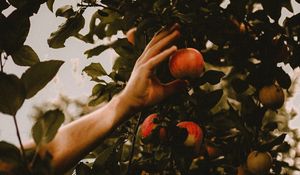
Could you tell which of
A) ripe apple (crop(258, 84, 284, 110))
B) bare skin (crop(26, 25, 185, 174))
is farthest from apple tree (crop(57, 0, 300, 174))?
bare skin (crop(26, 25, 185, 174))

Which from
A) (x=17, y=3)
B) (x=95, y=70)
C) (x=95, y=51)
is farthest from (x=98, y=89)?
(x=17, y=3)

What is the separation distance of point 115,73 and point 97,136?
77 cm

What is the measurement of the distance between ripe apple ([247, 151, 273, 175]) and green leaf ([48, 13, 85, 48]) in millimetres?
973

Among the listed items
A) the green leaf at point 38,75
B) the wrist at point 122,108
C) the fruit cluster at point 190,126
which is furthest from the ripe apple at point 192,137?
the green leaf at point 38,75

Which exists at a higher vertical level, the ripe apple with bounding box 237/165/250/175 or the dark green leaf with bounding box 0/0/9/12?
the dark green leaf with bounding box 0/0/9/12

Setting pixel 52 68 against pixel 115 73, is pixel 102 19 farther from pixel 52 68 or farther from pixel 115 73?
pixel 52 68

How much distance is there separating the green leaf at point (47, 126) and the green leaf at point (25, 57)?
311mm

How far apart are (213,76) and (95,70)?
0.63 metres

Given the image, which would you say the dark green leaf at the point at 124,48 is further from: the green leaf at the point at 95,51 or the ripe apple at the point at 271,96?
the ripe apple at the point at 271,96

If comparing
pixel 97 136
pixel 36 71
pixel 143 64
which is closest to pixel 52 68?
pixel 36 71

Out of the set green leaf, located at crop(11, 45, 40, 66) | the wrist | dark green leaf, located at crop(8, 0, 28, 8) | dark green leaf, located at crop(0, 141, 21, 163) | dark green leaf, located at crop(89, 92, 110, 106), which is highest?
dark green leaf, located at crop(8, 0, 28, 8)

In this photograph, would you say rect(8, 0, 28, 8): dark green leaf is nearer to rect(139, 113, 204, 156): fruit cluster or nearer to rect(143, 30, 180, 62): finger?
rect(143, 30, 180, 62): finger

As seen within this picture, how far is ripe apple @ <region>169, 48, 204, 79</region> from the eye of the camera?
1307mm

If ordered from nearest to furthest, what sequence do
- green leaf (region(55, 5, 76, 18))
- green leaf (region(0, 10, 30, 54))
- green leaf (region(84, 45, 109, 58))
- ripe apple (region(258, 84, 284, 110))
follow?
green leaf (region(0, 10, 30, 54)) < ripe apple (region(258, 84, 284, 110)) < green leaf (region(55, 5, 76, 18)) < green leaf (region(84, 45, 109, 58))
